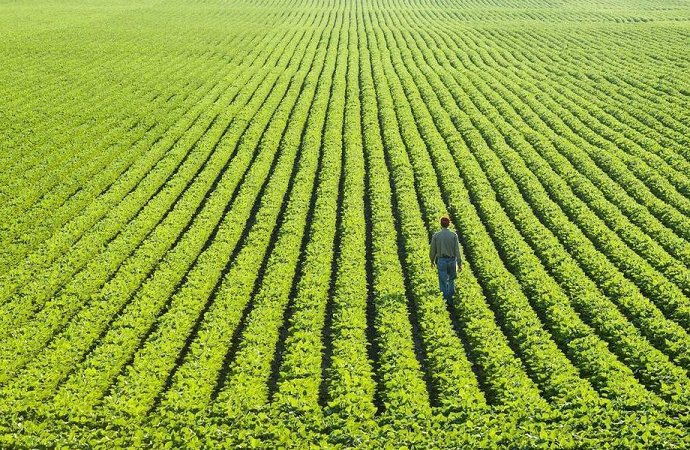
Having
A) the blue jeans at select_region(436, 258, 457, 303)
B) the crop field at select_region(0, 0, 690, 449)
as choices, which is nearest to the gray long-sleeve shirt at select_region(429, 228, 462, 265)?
the blue jeans at select_region(436, 258, 457, 303)

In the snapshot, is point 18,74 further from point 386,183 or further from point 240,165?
point 386,183

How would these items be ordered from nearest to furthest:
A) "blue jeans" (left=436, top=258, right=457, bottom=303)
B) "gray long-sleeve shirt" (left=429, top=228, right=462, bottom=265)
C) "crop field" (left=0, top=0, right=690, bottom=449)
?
1. "crop field" (left=0, top=0, right=690, bottom=449)
2. "gray long-sleeve shirt" (left=429, top=228, right=462, bottom=265)
3. "blue jeans" (left=436, top=258, right=457, bottom=303)

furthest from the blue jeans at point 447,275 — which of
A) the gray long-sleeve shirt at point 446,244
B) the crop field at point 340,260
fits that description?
the crop field at point 340,260

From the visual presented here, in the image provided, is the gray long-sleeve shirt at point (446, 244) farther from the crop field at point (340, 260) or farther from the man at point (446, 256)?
the crop field at point (340, 260)

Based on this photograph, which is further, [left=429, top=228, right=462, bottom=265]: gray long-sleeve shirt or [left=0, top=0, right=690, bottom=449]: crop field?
[left=429, top=228, right=462, bottom=265]: gray long-sleeve shirt

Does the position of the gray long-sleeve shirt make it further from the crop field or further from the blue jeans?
the crop field

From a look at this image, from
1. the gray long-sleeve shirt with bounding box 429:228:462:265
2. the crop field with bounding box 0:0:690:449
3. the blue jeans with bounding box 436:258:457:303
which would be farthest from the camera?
the blue jeans with bounding box 436:258:457:303

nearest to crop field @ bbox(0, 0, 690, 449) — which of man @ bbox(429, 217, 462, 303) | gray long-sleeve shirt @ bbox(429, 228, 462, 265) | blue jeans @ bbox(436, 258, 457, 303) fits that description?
blue jeans @ bbox(436, 258, 457, 303)

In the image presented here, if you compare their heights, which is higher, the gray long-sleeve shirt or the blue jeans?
the gray long-sleeve shirt
